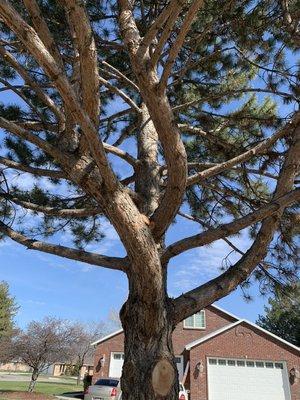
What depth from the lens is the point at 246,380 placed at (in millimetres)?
16219

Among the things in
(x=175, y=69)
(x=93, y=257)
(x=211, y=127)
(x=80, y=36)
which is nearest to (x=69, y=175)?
(x=93, y=257)

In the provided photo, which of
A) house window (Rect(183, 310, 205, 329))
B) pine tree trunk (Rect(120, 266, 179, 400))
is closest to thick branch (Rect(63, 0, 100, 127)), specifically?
pine tree trunk (Rect(120, 266, 179, 400))

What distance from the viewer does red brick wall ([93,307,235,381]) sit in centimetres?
1902

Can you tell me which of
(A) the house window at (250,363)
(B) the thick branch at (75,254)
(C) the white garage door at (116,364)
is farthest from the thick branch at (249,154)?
(C) the white garage door at (116,364)

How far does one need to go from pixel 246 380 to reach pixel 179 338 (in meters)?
4.06

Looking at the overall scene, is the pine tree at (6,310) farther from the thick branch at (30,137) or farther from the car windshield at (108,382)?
the thick branch at (30,137)

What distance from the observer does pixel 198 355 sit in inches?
680

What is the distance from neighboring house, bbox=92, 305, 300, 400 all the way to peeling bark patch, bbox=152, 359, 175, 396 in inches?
584

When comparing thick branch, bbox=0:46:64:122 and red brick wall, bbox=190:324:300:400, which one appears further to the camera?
red brick wall, bbox=190:324:300:400

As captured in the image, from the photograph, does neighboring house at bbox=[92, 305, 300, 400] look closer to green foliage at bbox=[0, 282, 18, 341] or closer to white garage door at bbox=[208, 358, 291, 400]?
white garage door at bbox=[208, 358, 291, 400]

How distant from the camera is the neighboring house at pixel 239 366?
15859 mm

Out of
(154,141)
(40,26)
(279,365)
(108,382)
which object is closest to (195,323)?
(279,365)

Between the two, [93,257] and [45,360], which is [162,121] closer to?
[93,257]

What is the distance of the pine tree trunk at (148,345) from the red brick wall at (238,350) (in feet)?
48.8
